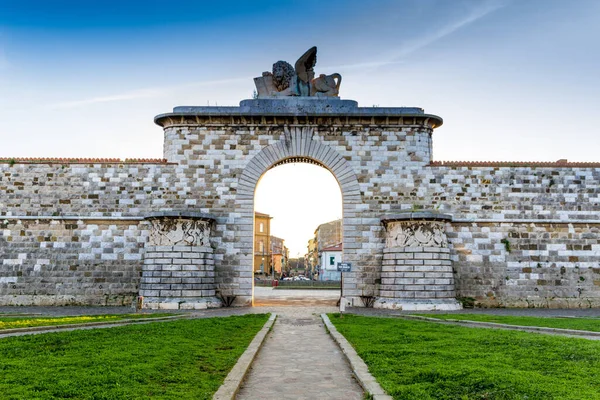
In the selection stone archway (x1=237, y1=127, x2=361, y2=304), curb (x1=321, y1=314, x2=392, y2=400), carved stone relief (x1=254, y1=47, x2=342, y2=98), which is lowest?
curb (x1=321, y1=314, x2=392, y2=400)

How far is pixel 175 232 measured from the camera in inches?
773

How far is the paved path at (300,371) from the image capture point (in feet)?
21.1

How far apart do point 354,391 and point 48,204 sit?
18.3 metres

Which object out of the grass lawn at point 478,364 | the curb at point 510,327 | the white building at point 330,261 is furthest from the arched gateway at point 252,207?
the white building at point 330,261

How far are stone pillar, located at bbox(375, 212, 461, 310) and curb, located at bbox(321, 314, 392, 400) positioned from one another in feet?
28.3

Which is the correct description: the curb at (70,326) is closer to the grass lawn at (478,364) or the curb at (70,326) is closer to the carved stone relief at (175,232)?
the carved stone relief at (175,232)

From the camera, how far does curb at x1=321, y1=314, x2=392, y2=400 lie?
598 cm

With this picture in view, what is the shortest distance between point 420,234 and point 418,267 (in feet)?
4.02

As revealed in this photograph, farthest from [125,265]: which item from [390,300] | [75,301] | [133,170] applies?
[390,300]

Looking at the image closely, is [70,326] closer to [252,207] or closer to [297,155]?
[252,207]

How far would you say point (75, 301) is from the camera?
20.4 m

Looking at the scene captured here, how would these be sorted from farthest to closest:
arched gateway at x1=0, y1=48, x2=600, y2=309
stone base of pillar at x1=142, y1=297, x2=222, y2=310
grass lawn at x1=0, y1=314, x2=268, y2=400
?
arched gateway at x1=0, y1=48, x2=600, y2=309 → stone base of pillar at x1=142, y1=297, x2=222, y2=310 → grass lawn at x1=0, y1=314, x2=268, y2=400

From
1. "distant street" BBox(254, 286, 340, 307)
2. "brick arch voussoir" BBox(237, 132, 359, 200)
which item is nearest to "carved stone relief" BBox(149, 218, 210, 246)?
"brick arch voussoir" BBox(237, 132, 359, 200)

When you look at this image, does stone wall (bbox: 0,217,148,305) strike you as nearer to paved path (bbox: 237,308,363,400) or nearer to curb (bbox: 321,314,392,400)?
paved path (bbox: 237,308,363,400)
